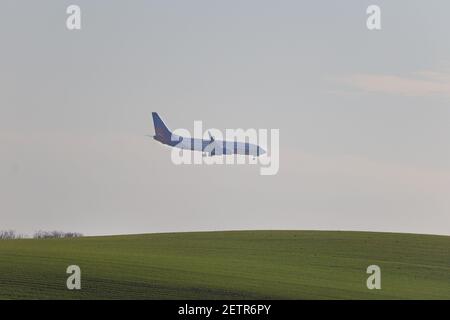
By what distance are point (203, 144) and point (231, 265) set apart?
2175cm

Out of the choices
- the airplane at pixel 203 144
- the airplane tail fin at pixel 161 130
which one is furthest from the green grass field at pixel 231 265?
the airplane tail fin at pixel 161 130

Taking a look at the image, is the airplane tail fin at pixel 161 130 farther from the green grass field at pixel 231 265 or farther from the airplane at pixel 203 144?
the green grass field at pixel 231 265

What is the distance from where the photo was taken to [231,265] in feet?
159

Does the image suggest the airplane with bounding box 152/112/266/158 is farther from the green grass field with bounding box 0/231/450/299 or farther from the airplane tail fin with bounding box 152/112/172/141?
the green grass field with bounding box 0/231/450/299

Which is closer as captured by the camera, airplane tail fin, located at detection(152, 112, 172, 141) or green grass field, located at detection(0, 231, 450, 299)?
green grass field, located at detection(0, 231, 450, 299)

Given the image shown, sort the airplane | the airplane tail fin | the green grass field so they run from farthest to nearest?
the airplane tail fin < the airplane < the green grass field

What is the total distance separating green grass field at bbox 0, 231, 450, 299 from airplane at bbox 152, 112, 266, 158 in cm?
684

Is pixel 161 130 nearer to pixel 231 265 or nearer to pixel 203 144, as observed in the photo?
pixel 203 144

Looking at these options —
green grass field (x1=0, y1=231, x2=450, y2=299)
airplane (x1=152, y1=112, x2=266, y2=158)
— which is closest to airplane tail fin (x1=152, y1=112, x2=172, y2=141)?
airplane (x1=152, y1=112, x2=266, y2=158)

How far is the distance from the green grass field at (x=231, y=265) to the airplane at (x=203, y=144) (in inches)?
269

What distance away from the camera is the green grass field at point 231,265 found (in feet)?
137

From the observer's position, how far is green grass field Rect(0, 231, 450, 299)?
41.9m
